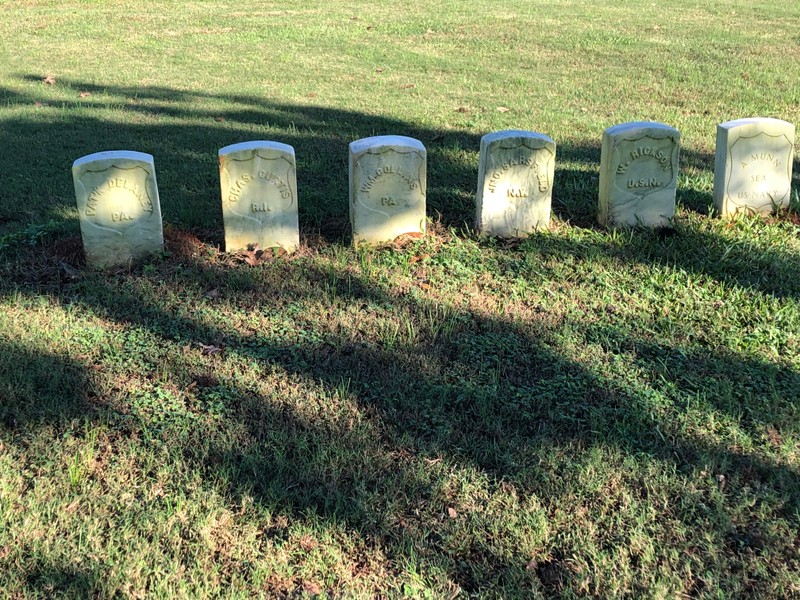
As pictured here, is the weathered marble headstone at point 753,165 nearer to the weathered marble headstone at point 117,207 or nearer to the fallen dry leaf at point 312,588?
the weathered marble headstone at point 117,207

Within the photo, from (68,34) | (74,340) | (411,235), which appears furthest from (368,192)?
(68,34)

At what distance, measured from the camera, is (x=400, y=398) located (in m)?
3.89

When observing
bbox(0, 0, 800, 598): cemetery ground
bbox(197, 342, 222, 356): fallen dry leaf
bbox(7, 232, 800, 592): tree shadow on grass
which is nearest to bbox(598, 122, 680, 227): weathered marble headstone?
bbox(0, 0, 800, 598): cemetery ground

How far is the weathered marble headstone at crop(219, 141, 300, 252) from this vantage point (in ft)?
17.2

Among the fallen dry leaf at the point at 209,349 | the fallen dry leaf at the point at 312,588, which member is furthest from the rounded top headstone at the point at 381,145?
the fallen dry leaf at the point at 312,588

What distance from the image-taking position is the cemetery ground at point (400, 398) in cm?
298

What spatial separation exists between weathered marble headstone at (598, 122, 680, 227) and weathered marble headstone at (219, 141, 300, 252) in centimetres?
209

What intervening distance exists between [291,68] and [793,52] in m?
7.17

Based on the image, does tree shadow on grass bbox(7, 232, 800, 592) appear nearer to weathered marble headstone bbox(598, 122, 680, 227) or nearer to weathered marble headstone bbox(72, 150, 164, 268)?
weathered marble headstone bbox(72, 150, 164, 268)

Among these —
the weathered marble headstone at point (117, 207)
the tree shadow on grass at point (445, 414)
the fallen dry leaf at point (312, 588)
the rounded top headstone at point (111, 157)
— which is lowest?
the fallen dry leaf at point (312, 588)

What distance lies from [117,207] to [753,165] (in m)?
4.22

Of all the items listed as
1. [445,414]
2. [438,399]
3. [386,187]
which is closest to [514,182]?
[386,187]

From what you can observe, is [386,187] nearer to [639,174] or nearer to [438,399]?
[639,174]

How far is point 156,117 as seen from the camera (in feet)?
29.3
